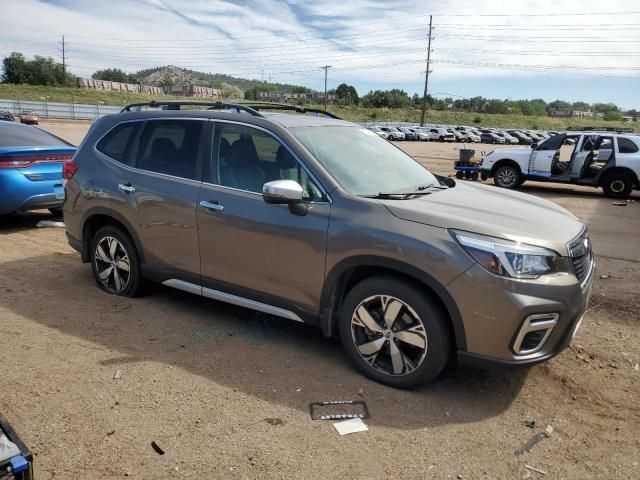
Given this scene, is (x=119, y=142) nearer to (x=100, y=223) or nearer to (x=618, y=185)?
(x=100, y=223)

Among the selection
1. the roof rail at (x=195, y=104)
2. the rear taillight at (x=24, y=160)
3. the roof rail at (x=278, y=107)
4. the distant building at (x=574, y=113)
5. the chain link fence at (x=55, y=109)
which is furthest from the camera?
the distant building at (x=574, y=113)

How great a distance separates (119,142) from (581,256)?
13.1 feet

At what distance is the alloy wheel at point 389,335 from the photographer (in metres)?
3.42

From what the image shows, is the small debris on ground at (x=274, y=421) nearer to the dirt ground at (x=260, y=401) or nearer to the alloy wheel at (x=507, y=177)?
the dirt ground at (x=260, y=401)

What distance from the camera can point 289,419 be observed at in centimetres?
322

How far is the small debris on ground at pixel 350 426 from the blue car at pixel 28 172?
6.21 m

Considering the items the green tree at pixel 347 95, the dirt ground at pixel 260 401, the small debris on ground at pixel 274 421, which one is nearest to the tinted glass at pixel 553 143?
the dirt ground at pixel 260 401

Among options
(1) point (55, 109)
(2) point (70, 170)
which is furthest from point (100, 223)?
(1) point (55, 109)

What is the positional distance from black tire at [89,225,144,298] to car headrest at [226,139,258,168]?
1341mm

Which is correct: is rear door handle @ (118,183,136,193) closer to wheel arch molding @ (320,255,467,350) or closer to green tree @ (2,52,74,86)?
wheel arch molding @ (320,255,467,350)

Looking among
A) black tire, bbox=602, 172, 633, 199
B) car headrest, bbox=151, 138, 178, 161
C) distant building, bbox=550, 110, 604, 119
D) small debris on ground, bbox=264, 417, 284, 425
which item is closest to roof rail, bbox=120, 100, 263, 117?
car headrest, bbox=151, 138, 178, 161

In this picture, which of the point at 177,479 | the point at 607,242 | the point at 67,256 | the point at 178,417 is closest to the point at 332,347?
the point at 178,417

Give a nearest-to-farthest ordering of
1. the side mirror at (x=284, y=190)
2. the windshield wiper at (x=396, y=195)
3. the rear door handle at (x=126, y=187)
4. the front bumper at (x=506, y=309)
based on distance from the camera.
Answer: the front bumper at (x=506, y=309), the side mirror at (x=284, y=190), the windshield wiper at (x=396, y=195), the rear door handle at (x=126, y=187)

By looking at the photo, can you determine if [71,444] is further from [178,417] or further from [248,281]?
[248,281]
